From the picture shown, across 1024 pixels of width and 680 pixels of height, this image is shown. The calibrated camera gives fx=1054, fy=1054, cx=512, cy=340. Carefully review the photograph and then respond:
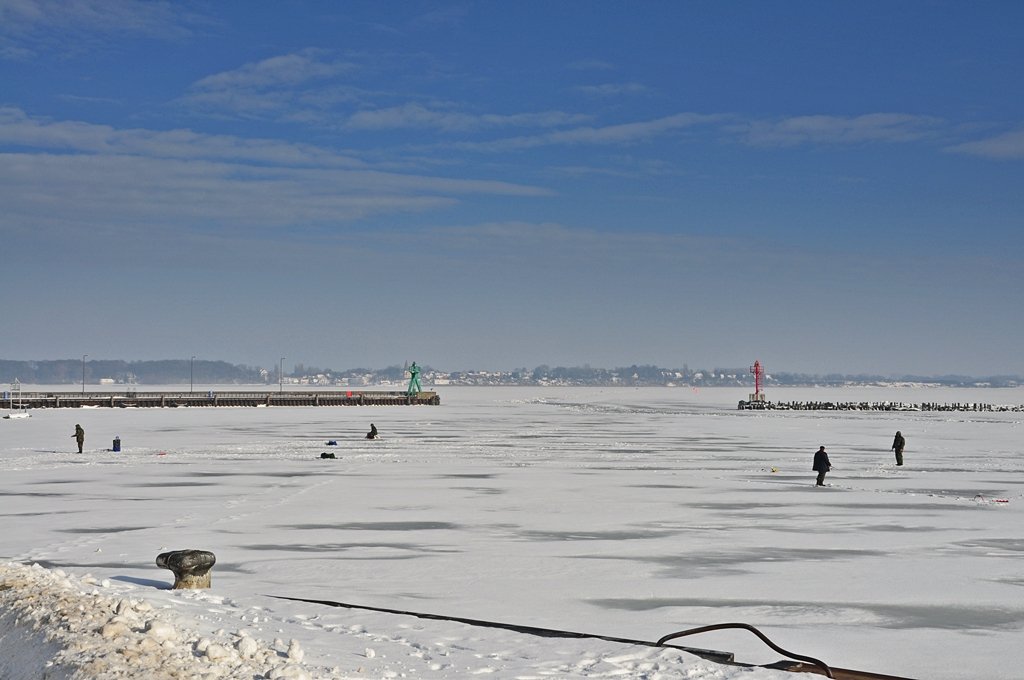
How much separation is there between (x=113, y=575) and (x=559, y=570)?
606cm

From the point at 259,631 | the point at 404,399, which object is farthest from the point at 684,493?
the point at 404,399

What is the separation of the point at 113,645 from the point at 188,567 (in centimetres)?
341

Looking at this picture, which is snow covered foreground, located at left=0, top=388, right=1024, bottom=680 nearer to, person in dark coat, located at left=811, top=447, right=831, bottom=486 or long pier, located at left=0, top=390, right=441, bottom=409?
person in dark coat, located at left=811, top=447, right=831, bottom=486

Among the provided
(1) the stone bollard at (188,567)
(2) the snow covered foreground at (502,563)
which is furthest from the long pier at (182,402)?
(1) the stone bollard at (188,567)

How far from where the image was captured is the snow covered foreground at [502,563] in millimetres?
9531

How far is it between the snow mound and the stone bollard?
1.60 metres

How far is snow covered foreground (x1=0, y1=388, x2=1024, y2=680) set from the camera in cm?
953

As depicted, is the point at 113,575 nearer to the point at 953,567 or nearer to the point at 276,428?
the point at 953,567

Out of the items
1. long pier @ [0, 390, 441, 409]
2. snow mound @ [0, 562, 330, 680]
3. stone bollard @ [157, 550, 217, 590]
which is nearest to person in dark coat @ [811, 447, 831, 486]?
stone bollard @ [157, 550, 217, 590]

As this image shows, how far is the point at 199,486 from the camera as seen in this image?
86.6ft

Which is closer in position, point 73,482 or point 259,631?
point 259,631

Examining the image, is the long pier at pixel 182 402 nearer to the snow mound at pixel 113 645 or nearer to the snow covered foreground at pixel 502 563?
the snow covered foreground at pixel 502 563

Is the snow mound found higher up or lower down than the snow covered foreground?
higher up

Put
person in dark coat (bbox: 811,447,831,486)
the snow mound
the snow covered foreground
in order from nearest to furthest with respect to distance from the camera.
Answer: the snow mound < the snow covered foreground < person in dark coat (bbox: 811,447,831,486)
